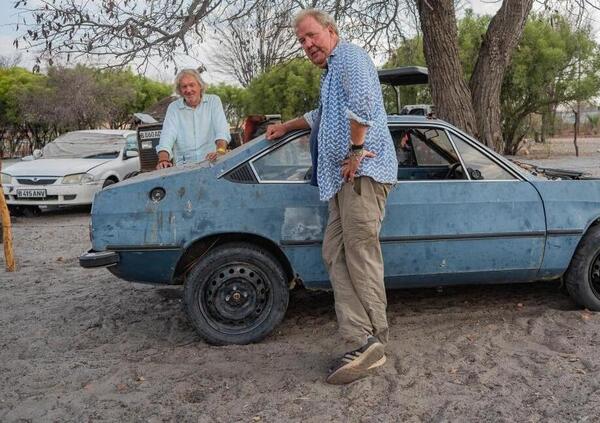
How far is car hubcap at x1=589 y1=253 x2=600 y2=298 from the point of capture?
471 centimetres

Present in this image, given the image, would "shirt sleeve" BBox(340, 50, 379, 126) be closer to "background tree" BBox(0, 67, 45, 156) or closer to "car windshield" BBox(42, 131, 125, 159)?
"car windshield" BBox(42, 131, 125, 159)

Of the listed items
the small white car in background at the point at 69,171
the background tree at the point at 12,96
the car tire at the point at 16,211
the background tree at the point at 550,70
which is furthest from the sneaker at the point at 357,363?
the background tree at the point at 12,96

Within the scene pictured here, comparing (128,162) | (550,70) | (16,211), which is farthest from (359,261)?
(550,70)

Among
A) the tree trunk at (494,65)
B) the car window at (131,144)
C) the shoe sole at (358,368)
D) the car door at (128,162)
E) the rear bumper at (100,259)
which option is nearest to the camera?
the shoe sole at (358,368)

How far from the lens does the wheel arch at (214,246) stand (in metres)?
4.27

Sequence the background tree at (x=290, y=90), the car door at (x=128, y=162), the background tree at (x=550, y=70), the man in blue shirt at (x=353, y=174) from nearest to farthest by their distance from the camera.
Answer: the man in blue shirt at (x=353, y=174), the car door at (x=128, y=162), the background tree at (x=550, y=70), the background tree at (x=290, y=90)

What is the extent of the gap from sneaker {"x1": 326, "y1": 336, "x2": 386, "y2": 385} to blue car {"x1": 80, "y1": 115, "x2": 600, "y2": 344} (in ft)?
2.55

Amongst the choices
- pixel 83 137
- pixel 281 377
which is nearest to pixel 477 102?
pixel 281 377

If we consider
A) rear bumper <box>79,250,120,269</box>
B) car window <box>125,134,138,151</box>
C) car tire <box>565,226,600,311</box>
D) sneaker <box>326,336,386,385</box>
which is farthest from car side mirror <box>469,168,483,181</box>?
car window <box>125,134,138,151</box>

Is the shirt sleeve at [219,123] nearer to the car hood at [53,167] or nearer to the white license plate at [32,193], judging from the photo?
the car hood at [53,167]

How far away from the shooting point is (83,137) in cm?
1252

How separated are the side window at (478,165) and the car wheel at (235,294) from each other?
1.58m

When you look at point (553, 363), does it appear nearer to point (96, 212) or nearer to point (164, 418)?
point (164, 418)

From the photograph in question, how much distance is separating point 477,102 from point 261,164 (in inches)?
170
